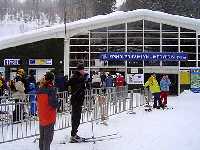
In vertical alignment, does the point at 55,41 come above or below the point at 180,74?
above

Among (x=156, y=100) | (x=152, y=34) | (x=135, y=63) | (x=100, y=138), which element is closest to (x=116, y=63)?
(x=135, y=63)

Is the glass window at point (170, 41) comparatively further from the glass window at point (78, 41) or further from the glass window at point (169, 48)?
the glass window at point (78, 41)

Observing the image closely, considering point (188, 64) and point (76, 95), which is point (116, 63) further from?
point (76, 95)

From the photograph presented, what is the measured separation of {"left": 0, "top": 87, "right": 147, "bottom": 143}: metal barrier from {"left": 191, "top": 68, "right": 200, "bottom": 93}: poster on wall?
54.2 feet

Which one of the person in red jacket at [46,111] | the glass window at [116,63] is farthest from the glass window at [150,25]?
the person in red jacket at [46,111]

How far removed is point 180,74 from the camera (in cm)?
3328

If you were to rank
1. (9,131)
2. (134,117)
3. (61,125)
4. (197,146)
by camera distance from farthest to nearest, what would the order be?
(134,117)
(61,125)
(9,131)
(197,146)

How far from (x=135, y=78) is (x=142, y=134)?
2200cm

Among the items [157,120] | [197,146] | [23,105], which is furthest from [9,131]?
[157,120]

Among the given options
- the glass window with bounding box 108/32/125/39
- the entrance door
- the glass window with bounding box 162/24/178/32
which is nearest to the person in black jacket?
the entrance door

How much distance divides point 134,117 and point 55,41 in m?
18.4

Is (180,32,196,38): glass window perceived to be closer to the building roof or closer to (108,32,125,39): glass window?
the building roof

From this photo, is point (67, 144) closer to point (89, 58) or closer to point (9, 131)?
point (9, 131)

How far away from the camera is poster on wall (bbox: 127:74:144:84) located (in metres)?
33.9
